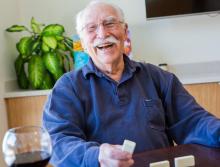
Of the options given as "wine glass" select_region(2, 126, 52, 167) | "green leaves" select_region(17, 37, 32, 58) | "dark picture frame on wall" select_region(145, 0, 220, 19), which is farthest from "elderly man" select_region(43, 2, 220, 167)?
"dark picture frame on wall" select_region(145, 0, 220, 19)

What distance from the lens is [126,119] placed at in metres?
1.34

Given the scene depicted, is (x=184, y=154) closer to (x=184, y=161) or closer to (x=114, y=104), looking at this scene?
(x=184, y=161)

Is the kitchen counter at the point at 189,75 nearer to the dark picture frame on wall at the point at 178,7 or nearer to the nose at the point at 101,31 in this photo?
the dark picture frame on wall at the point at 178,7

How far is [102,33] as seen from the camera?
1.45m

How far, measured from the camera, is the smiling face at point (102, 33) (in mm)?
1450

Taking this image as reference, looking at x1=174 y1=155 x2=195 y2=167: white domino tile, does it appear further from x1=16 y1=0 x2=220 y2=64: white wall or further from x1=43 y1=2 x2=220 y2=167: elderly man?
x1=16 y1=0 x2=220 y2=64: white wall

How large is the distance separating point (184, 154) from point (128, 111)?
33 cm

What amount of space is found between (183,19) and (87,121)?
1731 mm

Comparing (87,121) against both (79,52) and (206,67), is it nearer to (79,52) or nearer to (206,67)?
(79,52)

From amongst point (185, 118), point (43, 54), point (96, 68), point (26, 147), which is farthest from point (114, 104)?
point (43, 54)

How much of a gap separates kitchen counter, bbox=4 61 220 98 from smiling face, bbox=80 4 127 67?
3.43 feet

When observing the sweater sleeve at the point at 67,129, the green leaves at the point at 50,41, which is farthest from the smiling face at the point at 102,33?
the green leaves at the point at 50,41

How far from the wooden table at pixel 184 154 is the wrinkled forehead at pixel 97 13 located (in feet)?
1.99

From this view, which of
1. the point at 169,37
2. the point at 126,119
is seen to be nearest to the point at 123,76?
the point at 126,119
